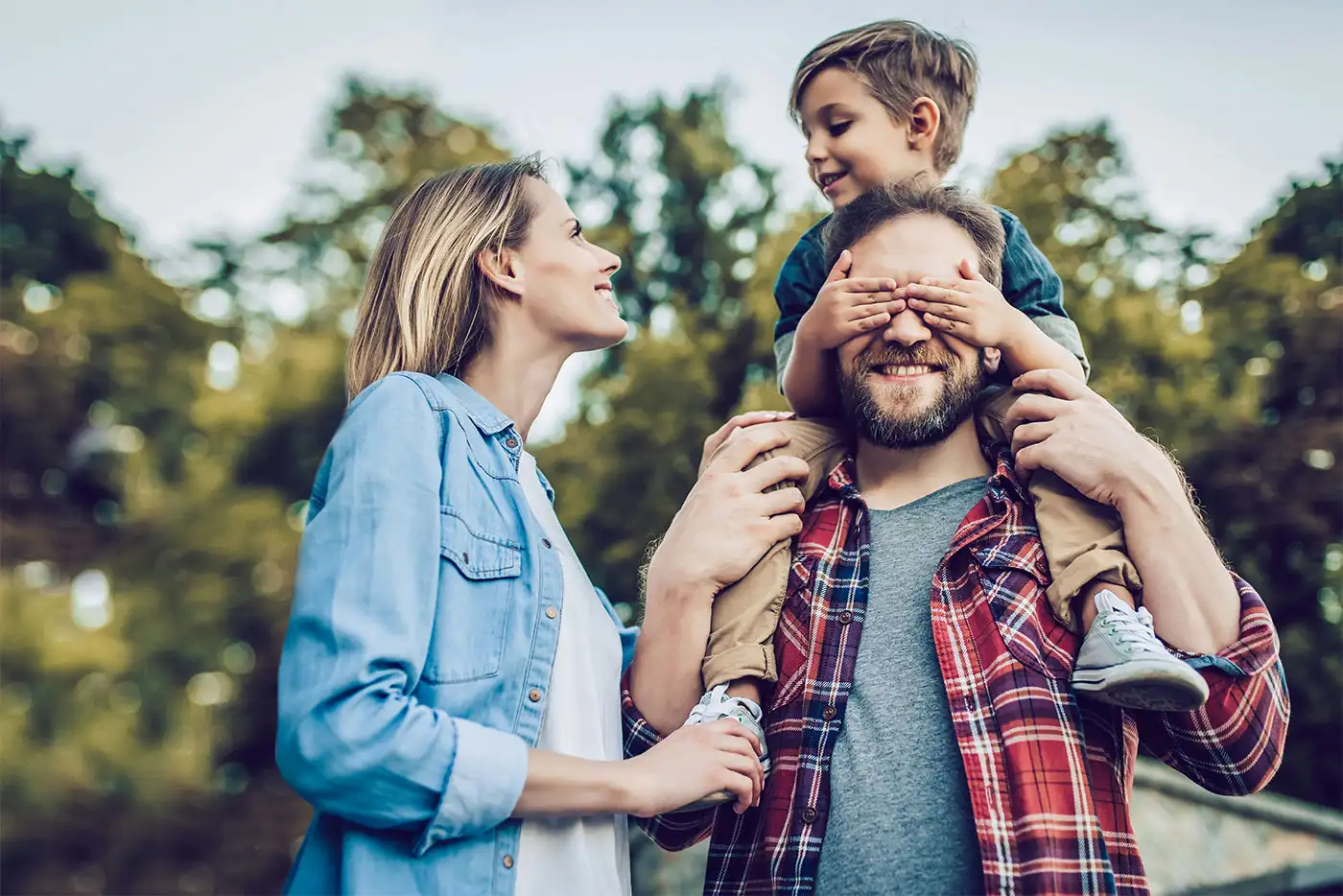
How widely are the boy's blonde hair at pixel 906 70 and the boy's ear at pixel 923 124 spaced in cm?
3

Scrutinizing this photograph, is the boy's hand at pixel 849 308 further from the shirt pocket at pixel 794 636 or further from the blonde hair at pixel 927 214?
the shirt pocket at pixel 794 636

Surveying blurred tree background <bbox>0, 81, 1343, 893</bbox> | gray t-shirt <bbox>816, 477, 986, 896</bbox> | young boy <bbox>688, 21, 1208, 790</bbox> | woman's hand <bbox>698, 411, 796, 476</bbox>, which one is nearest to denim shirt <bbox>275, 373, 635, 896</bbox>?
young boy <bbox>688, 21, 1208, 790</bbox>

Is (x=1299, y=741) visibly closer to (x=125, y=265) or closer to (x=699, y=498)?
(x=699, y=498)

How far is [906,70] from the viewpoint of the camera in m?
3.57

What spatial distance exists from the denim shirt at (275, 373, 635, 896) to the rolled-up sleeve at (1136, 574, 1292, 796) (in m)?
1.16

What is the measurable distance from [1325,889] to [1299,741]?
5800 mm

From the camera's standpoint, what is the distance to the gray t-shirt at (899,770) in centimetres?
214

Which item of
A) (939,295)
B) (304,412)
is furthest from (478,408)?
(304,412)

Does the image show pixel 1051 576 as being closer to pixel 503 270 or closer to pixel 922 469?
pixel 922 469

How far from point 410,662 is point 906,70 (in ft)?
8.25

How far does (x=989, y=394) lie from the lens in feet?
9.09

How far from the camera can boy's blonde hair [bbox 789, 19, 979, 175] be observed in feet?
11.6

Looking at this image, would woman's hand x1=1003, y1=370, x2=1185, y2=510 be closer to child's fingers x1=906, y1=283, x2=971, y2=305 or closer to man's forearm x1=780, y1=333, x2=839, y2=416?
child's fingers x1=906, y1=283, x2=971, y2=305

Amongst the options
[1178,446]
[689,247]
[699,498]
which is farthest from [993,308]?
[689,247]
